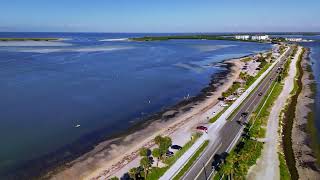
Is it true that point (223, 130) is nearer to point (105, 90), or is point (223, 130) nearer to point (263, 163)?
point (263, 163)

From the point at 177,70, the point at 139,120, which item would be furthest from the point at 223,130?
the point at 177,70

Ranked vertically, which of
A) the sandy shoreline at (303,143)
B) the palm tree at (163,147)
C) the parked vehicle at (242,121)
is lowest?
the sandy shoreline at (303,143)

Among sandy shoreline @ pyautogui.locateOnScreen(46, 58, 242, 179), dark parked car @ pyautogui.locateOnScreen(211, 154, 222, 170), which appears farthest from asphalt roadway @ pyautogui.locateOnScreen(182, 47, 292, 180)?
sandy shoreline @ pyautogui.locateOnScreen(46, 58, 242, 179)

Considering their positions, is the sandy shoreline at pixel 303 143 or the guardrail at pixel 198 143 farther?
the sandy shoreline at pixel 303 143

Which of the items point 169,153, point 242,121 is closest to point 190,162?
point 169,153

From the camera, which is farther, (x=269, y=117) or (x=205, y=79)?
(x=205, y=79)

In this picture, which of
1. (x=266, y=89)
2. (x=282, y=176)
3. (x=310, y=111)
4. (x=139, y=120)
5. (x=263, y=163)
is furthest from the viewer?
(x=266, y=89)

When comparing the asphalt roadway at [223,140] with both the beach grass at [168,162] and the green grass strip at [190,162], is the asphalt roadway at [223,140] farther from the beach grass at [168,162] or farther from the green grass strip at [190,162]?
the beach grass at [168,162]

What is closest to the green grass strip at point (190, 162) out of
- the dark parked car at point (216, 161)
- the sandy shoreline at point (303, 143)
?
the dark parked car at point (216, 161)
